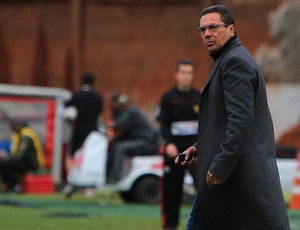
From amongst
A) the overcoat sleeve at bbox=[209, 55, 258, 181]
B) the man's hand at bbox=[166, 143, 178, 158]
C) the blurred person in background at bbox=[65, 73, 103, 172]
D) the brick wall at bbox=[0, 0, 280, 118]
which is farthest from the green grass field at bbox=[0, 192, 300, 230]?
the brick wall at bbox=[0, 0, 280, 118]

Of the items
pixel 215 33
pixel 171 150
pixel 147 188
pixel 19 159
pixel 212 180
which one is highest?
pixel 215 33

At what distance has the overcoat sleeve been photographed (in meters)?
6.33

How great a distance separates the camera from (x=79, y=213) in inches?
580

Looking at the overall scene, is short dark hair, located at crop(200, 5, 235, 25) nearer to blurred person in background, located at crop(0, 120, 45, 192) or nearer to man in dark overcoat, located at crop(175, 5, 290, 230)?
man in dark overcoat, located at crop(175, 5, 290, 230)

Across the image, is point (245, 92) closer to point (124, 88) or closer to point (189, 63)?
point (189, 63)

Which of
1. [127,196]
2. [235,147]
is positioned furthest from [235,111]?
[127,196]

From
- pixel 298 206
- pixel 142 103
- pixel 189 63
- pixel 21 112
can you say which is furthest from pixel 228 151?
pixel 142 103

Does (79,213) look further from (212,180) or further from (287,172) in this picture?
(212,180)

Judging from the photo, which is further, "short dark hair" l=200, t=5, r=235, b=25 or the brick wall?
the brick wall

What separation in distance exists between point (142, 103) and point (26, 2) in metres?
4.62

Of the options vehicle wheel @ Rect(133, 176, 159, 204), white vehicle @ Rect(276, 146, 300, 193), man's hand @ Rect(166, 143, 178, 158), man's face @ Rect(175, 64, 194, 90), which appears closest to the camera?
man's hand @ Rect(166, 143, 178, 158)

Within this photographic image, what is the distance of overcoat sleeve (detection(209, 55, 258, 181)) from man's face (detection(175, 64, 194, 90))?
525 cm

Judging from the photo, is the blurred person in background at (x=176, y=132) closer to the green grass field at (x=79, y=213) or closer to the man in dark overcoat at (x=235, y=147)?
the green grass field at (x=79, y=213)

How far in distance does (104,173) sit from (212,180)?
11.5 metres
